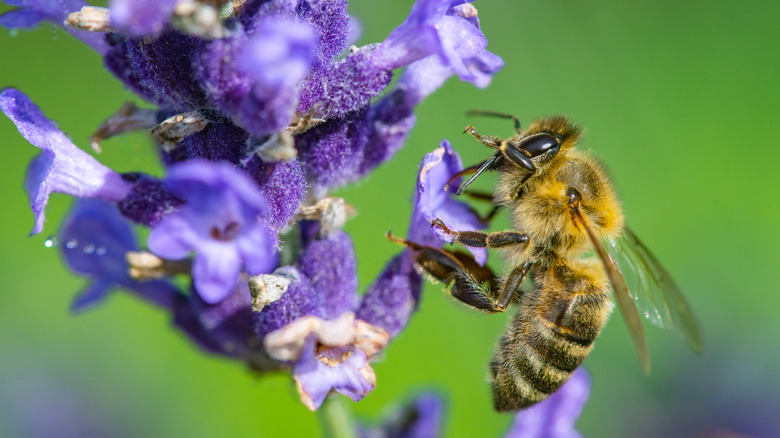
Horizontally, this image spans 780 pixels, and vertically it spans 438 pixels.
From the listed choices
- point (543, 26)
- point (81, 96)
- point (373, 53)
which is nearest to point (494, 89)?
point (543, 26)

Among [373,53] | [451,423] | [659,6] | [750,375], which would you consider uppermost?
[373,53]

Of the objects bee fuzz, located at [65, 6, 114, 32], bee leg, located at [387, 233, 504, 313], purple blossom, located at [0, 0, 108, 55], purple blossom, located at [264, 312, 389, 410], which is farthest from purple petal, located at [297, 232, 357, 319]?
purple blossom, located at [0, 0, 108, 55]

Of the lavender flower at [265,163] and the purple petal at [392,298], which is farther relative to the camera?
the purple petal at [392,298]

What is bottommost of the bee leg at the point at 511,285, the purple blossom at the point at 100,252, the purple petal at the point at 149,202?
the purple blossom at the point at 100,252

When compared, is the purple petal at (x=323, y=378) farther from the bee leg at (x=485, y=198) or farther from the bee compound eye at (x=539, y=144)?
the bee compound eye at (x=539, y=144)

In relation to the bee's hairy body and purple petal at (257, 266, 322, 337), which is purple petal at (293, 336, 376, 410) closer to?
purple petal at (257, 266, 322, 337)

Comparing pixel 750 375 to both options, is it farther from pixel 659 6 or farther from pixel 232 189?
pixel 232 189

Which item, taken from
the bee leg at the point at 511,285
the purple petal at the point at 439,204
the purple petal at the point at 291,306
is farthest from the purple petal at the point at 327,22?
the bee leg at the point at 511,285
